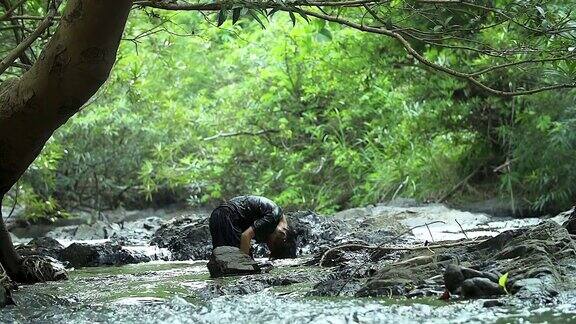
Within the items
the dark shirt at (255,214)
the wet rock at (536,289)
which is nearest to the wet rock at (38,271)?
the dark shirt at (255,214)

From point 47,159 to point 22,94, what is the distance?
564cm

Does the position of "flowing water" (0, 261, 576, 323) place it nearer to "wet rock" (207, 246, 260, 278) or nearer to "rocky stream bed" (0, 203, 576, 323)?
"rocky stream bed" (0, 203, 576, 323)

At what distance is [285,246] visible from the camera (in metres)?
7.96

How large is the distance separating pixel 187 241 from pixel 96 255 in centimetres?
133

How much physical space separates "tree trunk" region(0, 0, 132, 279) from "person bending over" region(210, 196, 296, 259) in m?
3.15

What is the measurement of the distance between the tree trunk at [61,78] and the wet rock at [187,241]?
4772mm

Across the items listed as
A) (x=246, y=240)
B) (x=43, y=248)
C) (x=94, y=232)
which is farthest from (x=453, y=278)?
(x=94, y=232)

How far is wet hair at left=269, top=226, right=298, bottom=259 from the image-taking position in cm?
786

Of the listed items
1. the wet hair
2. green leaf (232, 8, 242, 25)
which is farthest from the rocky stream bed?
green leaf (232, 8, 242, 25)

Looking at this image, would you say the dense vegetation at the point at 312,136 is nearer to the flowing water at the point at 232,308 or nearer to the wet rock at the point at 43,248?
the wet rock at the point at 43,248

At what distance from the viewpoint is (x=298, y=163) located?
15.4 metres

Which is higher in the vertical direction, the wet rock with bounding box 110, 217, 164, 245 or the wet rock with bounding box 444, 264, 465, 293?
the wet rock with bounding box 444, 264, 465, 293

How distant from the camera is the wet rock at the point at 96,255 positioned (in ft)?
27.9

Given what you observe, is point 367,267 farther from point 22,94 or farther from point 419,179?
point 419,179
